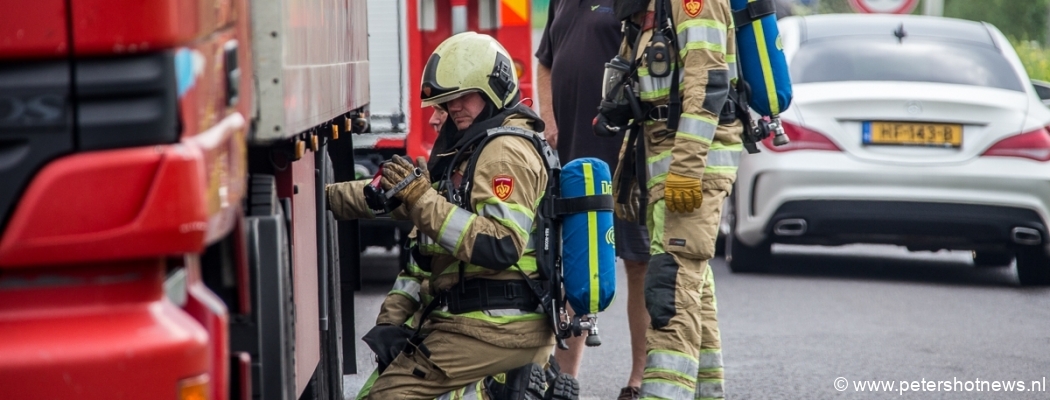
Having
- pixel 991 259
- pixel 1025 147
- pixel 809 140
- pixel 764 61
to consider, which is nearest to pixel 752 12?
pixel 764 61

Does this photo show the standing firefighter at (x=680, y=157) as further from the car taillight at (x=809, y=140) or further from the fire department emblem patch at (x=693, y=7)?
the car taillight at (x=809, y=140)

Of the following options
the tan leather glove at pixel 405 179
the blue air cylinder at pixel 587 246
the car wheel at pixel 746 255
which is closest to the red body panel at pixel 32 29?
the tan leather glove at pixel 405 179

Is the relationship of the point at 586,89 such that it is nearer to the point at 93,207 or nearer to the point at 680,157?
the point at 680,157

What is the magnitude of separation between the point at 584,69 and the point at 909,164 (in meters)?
3.35

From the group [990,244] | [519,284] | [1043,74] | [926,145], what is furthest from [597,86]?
[1043,74]

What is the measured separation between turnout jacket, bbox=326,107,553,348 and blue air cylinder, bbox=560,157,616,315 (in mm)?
104

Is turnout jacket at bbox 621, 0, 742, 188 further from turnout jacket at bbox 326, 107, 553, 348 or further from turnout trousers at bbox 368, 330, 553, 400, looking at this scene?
turnout trousers at bbox 368, 330, 553, 400

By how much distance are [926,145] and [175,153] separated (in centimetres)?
724

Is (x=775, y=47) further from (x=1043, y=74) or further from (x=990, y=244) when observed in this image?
(x=1043, y=74)

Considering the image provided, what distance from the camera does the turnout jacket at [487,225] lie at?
433cm

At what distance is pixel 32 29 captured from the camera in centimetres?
244

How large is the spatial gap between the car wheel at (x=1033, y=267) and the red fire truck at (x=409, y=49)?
10.9 feet

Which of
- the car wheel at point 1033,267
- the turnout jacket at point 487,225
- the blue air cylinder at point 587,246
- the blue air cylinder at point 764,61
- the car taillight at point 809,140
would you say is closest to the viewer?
the turnout jacket at point 487,225

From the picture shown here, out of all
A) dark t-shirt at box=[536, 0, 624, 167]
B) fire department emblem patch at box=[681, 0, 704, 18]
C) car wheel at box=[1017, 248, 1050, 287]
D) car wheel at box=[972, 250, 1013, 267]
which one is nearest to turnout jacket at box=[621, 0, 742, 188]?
fire department emblem patch at box=[681, 0, 704, 18]
